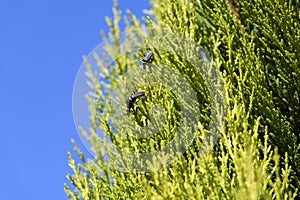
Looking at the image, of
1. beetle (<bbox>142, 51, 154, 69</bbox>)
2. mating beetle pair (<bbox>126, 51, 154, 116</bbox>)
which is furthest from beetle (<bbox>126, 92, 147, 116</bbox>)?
beetle (<bbox>142, 51, 154, 69</bbox>)

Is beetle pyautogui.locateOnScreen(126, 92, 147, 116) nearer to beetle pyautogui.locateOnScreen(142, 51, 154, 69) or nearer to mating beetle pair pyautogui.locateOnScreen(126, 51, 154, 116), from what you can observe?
mating beetle pair pyautogui.locateOnScreen(126, 51, 154, 116)

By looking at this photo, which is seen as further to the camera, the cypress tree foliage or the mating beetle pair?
the mating beetle pair

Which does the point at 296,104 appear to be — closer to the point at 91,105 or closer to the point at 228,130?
the point at 228,130

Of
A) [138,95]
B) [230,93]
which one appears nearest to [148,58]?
[138,95]

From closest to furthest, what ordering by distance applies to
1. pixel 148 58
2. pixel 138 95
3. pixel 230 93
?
pixel 230 93
pixel 138 95
pixel 148 58

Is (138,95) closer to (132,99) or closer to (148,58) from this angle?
(132,99)

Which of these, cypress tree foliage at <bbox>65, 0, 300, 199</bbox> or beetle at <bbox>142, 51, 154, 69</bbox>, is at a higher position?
beetle at <bbox>142, 51, 154, 69</bbox>

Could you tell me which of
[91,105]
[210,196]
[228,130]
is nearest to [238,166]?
[210,196]

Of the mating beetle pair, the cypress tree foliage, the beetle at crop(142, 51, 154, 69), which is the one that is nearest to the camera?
the cypress tree foliage

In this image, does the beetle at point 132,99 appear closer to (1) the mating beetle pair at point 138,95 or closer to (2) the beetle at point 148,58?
(1) the mating beetle pair at point 138,95

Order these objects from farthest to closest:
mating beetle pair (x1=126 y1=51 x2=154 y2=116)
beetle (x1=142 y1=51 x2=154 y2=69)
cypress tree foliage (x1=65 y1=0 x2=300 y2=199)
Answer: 1. beetle (x1=142 y1=51 x2=154 y2=69)
2. mating beetle pair (x1=126 y1=51 x2=154 y2=116)
3. cypress tree foliage (x1=65 y1=0 x2=300 y2=199)

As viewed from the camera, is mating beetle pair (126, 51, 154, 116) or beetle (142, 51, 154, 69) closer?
mating beetle pair (126, 51, 154, 116)

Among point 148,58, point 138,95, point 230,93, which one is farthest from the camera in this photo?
point 148,58
